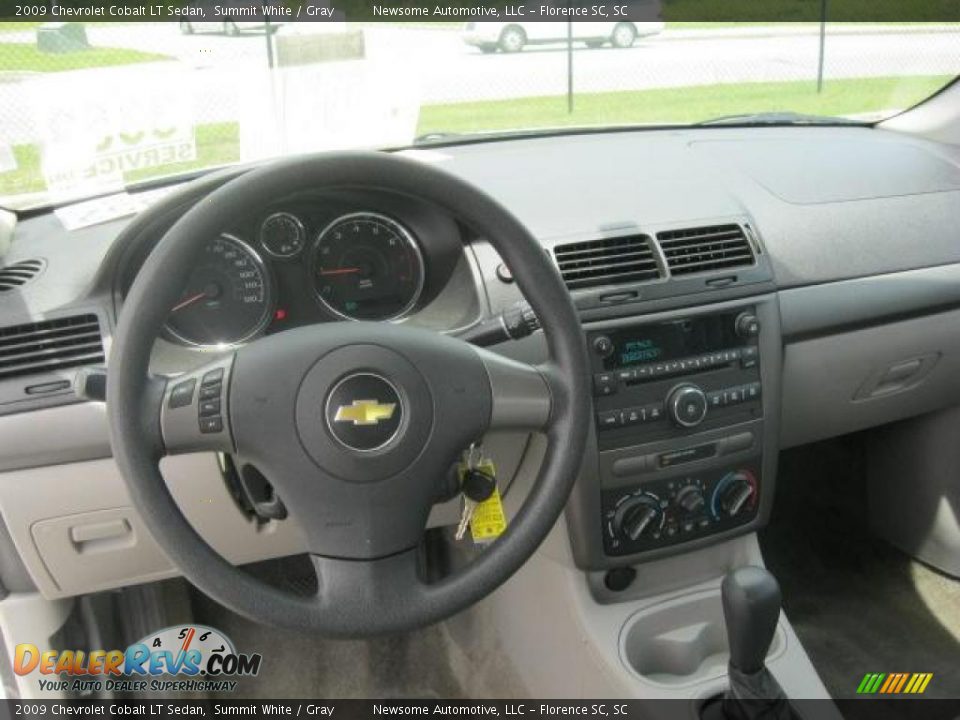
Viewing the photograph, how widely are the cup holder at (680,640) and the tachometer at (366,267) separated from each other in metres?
0.85

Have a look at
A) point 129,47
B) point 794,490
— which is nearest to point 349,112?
point 129,47

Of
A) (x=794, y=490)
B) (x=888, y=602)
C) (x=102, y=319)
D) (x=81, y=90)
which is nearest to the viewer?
(x=102, y=319)

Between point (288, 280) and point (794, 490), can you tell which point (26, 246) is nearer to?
point (288, 280)

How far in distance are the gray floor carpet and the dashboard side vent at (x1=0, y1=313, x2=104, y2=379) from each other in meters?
1.84

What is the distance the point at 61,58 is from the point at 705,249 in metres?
1.24

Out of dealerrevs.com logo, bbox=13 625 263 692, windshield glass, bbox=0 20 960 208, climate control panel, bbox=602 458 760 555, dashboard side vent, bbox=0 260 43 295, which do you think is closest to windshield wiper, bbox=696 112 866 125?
windshield glass, bbox=0 20 960 208

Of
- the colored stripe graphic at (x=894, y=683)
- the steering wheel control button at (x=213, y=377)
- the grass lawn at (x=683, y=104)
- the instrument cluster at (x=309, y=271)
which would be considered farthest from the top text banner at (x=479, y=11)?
the colored stripe graphic at (x=894, y=683)

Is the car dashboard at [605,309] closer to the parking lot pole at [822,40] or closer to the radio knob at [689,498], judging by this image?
the radio knob at [689,498]

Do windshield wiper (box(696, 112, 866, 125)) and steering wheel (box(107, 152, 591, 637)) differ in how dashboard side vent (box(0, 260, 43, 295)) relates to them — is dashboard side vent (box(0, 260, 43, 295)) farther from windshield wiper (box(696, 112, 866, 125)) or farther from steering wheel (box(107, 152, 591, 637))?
windshield wiper (box(696, 112, 866, 125))

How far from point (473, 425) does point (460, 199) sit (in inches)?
12.3

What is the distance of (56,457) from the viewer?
1.58 meters

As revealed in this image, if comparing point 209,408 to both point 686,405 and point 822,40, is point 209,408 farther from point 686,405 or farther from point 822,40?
point 822,40

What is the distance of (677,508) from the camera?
1.85 meters

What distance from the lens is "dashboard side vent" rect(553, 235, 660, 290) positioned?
173cm
